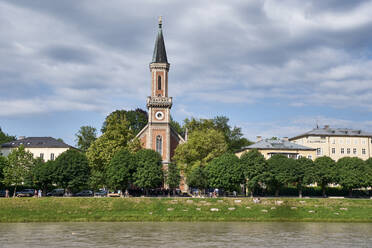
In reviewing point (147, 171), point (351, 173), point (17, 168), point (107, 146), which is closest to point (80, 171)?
point (107, 146)

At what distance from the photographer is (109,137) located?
76.8 meters

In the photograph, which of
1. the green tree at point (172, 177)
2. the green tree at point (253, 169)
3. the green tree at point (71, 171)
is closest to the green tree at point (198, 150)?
the green tree at point (172, 177)

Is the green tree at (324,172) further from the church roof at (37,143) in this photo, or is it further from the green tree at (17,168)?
the church roof at (37,143)

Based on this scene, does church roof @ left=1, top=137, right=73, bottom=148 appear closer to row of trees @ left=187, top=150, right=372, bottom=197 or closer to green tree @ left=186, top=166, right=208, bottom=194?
row of trees @ left=187, top=150, right=372, bottom=197

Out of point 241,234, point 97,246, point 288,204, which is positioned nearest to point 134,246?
point 97,246

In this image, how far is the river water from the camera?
32841mm

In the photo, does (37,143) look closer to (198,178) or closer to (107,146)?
(107,146)

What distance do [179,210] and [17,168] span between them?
31780 mm

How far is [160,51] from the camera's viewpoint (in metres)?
95.6

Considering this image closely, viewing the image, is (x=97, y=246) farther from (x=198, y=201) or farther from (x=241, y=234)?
(x=198, y=201)

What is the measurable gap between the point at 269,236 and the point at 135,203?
25212mm

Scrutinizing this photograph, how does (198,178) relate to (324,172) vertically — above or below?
below

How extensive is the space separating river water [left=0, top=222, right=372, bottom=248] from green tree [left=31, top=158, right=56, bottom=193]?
23.9 metres

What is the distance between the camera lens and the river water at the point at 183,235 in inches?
1293
